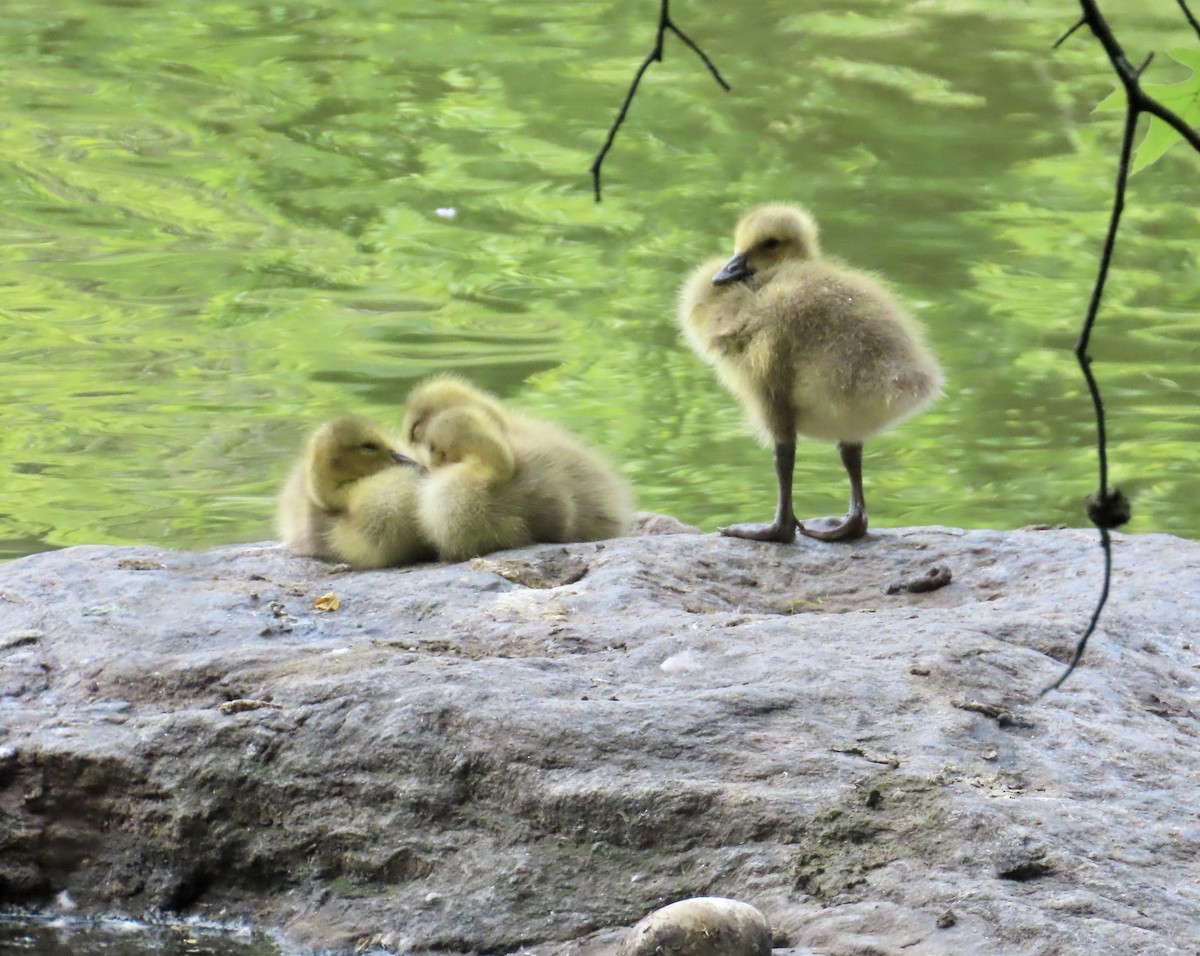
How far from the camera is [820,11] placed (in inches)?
579

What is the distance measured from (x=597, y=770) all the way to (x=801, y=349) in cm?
194

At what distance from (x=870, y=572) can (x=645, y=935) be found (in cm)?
218

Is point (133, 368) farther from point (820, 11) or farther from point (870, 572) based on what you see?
point (820, 11)

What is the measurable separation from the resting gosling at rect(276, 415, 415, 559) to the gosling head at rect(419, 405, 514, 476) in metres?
0.11

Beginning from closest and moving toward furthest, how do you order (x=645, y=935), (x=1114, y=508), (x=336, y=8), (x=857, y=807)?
(x=1114, y=508) < (x=645, y=935) < (x=857, y=807) < (x=336, y=8)

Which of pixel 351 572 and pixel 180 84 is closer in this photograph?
pixel 351 572

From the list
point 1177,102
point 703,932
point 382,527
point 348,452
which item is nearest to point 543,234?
point 348,452

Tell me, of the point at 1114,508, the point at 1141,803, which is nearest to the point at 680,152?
the point at 1141,803

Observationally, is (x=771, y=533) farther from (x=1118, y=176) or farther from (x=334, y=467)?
(x=1118, y=176)

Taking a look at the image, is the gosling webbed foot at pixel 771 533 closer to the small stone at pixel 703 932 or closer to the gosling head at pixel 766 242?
the gosling head at pixel 766 242

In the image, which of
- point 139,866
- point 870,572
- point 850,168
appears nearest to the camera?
point 139,866

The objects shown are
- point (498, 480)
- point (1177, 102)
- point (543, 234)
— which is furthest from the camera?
point (543, 234)

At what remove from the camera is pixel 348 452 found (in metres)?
5.03

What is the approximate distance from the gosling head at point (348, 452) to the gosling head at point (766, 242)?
1047 millimetres
